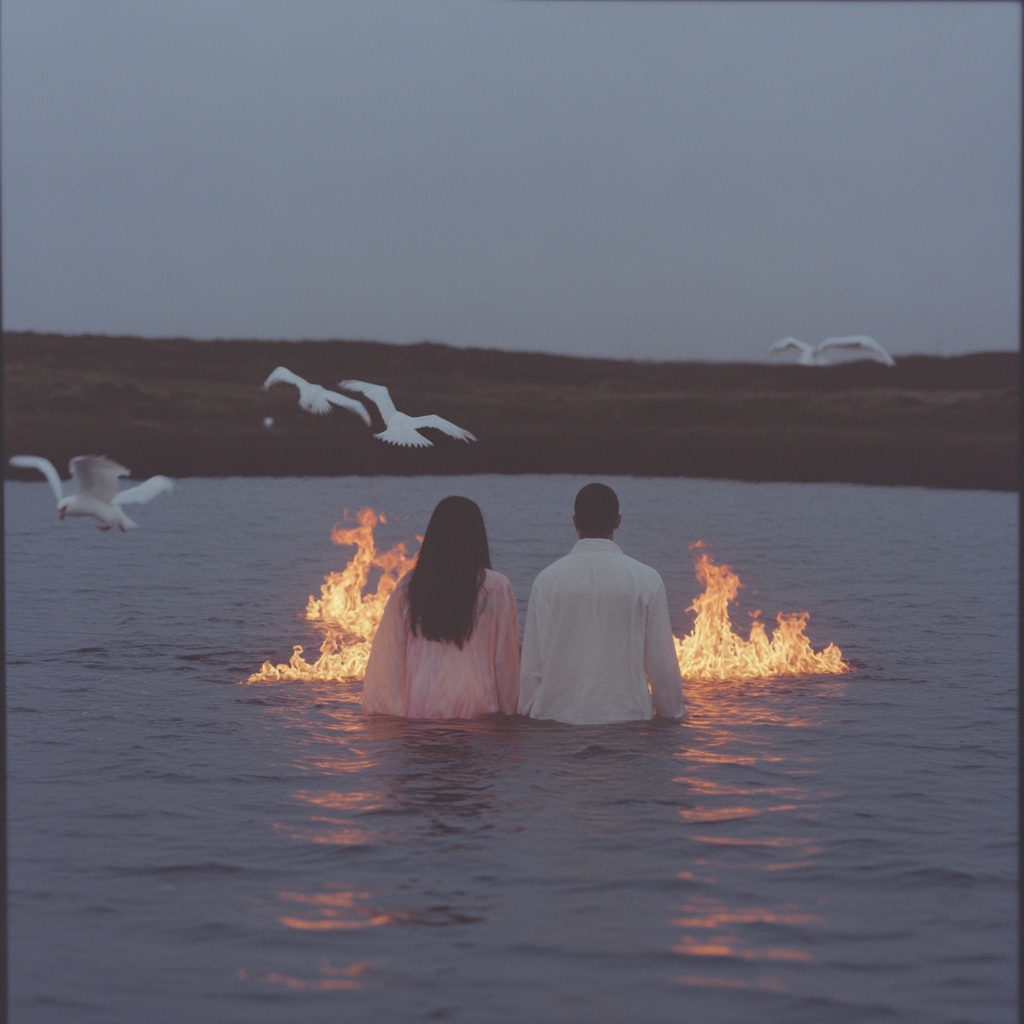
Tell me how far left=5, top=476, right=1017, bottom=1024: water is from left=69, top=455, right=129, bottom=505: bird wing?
1.93 m

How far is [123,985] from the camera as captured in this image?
5.67 metres

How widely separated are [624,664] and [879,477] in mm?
56802

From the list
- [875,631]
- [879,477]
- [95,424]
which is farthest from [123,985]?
Result: [95,424]

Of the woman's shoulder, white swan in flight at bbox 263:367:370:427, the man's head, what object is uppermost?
white swan in flight at bbox 263:367:370:427

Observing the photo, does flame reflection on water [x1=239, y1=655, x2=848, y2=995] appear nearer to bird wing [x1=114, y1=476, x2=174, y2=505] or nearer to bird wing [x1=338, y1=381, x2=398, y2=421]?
bird wing [x1=114, y1=476, x2=174, y2=505]

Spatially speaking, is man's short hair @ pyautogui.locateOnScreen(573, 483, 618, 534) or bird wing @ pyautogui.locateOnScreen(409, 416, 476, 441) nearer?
man's short hair @ pyautogui.locateOnScreen(573, 483, 618, 534)

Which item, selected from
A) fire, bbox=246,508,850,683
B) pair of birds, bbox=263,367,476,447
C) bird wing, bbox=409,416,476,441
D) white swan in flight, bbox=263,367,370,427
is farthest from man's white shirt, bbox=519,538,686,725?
fire, bbox=246,508,850,683

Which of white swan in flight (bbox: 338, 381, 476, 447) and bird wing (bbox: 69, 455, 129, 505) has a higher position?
white swan in flight (bbox: 338, 381, 476, 447)

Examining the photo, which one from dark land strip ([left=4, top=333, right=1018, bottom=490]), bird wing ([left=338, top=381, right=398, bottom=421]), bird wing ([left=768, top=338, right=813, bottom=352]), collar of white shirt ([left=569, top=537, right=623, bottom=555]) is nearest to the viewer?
collar of white shirt ([left=569, top=537, right=623, bottom=555])

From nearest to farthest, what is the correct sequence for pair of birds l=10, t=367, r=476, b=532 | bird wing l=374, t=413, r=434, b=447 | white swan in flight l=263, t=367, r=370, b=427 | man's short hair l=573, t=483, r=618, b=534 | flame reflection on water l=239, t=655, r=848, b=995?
flame reflection on water l=239, t=655, r=848, b=995 < man's short hair l=573, t=483, r=618, b=534 < pair of birds l=10, t=367, r=476, b=532 < white swan in flight l=263, t=367, r=370, b=427 < bird wing l=374, t=413, r=434, b=447

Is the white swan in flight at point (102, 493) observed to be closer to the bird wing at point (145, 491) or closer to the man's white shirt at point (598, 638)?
the bird wing at point (145, 491)

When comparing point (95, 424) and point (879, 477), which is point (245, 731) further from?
point (95, 424)

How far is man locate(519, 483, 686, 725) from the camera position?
8.94 meters

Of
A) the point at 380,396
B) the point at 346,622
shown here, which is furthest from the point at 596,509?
the point at 346,622
